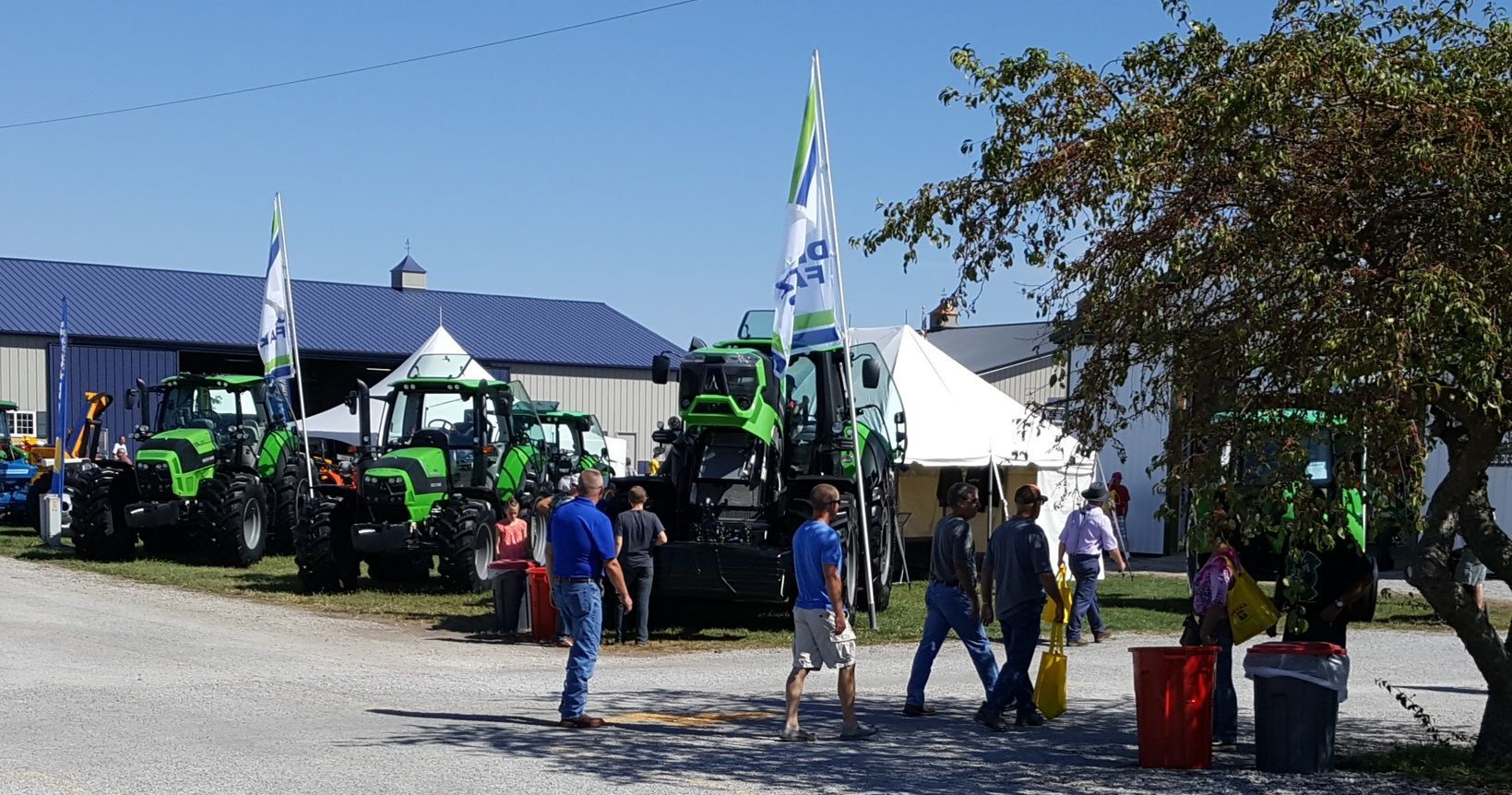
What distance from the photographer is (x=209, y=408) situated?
23844 mm

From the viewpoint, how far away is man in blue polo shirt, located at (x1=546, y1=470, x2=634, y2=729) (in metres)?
10.3

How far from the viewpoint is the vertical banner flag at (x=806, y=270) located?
15695mm

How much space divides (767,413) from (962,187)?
23.1 feet

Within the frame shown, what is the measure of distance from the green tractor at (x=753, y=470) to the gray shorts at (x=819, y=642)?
4900mm

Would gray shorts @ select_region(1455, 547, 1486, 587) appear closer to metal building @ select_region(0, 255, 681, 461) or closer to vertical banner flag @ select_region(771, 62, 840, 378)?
vertical banner flag @ select_region(771, 62, 840, 378)

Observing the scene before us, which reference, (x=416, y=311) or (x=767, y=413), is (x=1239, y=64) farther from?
(x=416, y=311)

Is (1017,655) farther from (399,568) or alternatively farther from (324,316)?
(324,316)

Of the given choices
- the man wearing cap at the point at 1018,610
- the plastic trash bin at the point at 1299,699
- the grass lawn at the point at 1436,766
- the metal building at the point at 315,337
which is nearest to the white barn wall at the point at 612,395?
the metal building at the point at 315,337

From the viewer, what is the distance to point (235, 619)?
53.7 feet

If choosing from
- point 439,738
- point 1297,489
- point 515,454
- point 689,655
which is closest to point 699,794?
point 439,738

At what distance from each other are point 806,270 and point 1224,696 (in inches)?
284

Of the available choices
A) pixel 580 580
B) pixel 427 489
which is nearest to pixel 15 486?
pixel 427 489

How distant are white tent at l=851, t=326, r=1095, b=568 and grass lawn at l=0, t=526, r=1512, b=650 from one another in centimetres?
166

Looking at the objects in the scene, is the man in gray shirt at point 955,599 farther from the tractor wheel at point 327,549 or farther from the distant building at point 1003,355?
the distant building at point 1003,355
